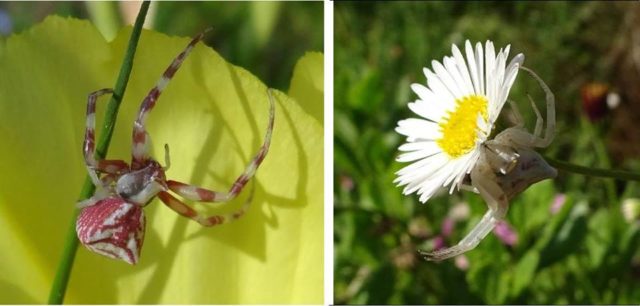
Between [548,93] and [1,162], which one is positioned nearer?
[548,93]

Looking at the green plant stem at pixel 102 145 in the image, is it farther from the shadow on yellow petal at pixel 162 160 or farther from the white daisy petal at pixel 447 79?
the white daisy petal at pixel 447 79

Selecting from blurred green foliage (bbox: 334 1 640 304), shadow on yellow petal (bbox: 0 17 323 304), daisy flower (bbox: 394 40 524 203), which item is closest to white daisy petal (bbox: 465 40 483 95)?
daisy flower (bbox: 394 40 524 203)

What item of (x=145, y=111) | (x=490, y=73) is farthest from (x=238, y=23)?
(x=490, y=73)

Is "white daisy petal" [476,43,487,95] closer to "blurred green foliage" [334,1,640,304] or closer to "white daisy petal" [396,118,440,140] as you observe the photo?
"white daisy petal" [396,118,440,140]

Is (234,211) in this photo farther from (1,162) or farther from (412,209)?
(412,209)

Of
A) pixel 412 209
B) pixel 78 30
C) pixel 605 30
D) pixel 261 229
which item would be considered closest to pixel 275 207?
pixel 261 229

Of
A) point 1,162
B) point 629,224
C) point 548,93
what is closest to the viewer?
point 548,93

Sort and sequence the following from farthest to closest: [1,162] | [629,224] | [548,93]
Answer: [629,224] → [1,162] → [548,93]
